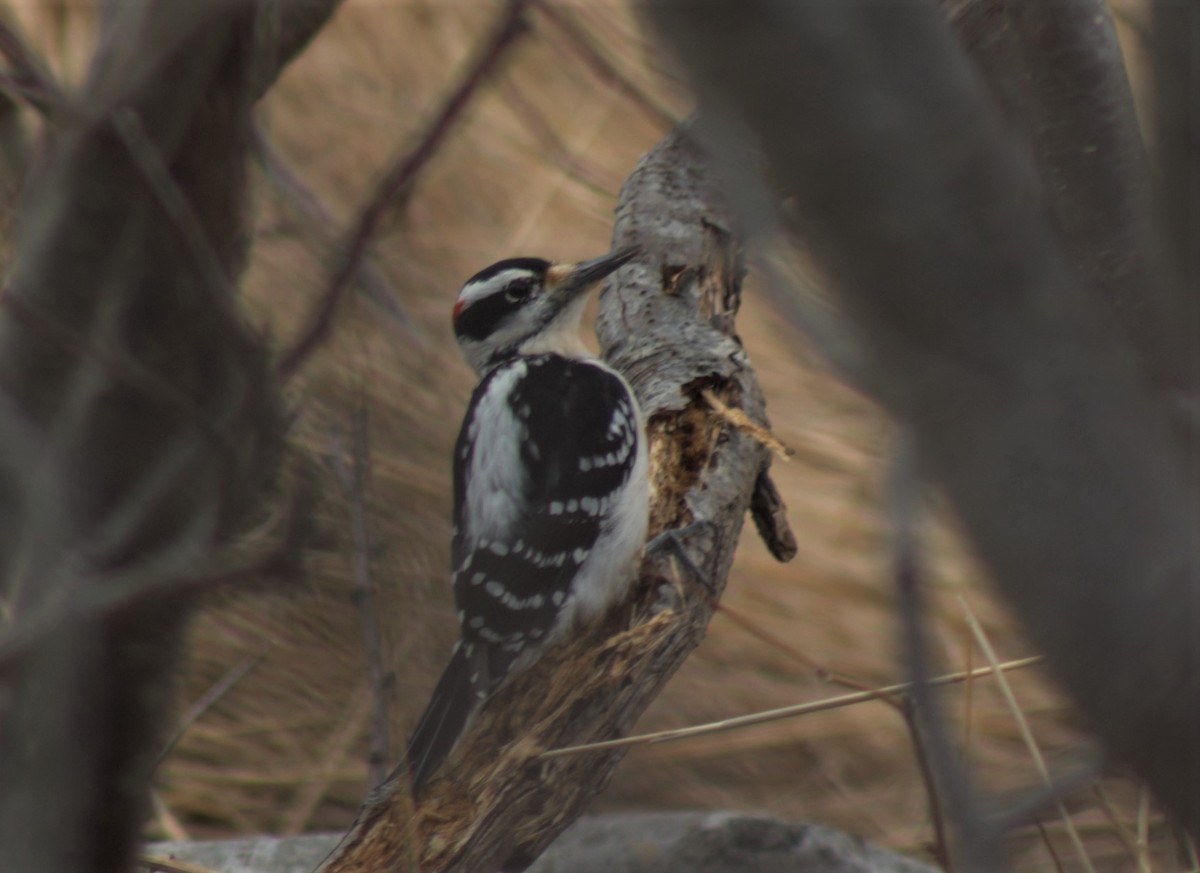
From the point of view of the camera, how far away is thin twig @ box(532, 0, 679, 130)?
36.9 inches

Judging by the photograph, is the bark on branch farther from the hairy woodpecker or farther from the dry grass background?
the dry grass background

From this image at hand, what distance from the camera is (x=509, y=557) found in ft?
9.46

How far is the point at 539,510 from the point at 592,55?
199 cm

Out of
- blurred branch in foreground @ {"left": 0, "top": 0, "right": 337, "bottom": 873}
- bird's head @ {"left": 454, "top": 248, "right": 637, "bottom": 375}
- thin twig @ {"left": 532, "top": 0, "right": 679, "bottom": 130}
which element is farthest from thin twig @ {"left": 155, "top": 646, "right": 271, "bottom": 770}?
bird's head @ {"left": 454, "top": 248, "right": 637, "bottom": 375}

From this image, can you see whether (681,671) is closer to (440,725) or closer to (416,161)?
(440,725)

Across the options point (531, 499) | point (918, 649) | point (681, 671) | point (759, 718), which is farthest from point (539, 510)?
point (681, 671)

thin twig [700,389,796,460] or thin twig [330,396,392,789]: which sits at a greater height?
thin twig [330,396,392,789]

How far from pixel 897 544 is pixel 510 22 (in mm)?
441

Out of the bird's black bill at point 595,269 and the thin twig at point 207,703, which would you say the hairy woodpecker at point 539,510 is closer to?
the bird's black bill at point 595,269

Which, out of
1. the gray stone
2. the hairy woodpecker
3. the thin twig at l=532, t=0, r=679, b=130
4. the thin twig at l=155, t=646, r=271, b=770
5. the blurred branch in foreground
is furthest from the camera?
the gray stone

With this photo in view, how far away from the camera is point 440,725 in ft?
8.24

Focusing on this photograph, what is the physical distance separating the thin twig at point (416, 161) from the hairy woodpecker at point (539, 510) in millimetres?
1541

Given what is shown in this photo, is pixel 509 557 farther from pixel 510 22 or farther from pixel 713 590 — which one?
pixel 510 22

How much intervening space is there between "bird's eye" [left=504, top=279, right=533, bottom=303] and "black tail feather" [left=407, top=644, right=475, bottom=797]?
105cm
